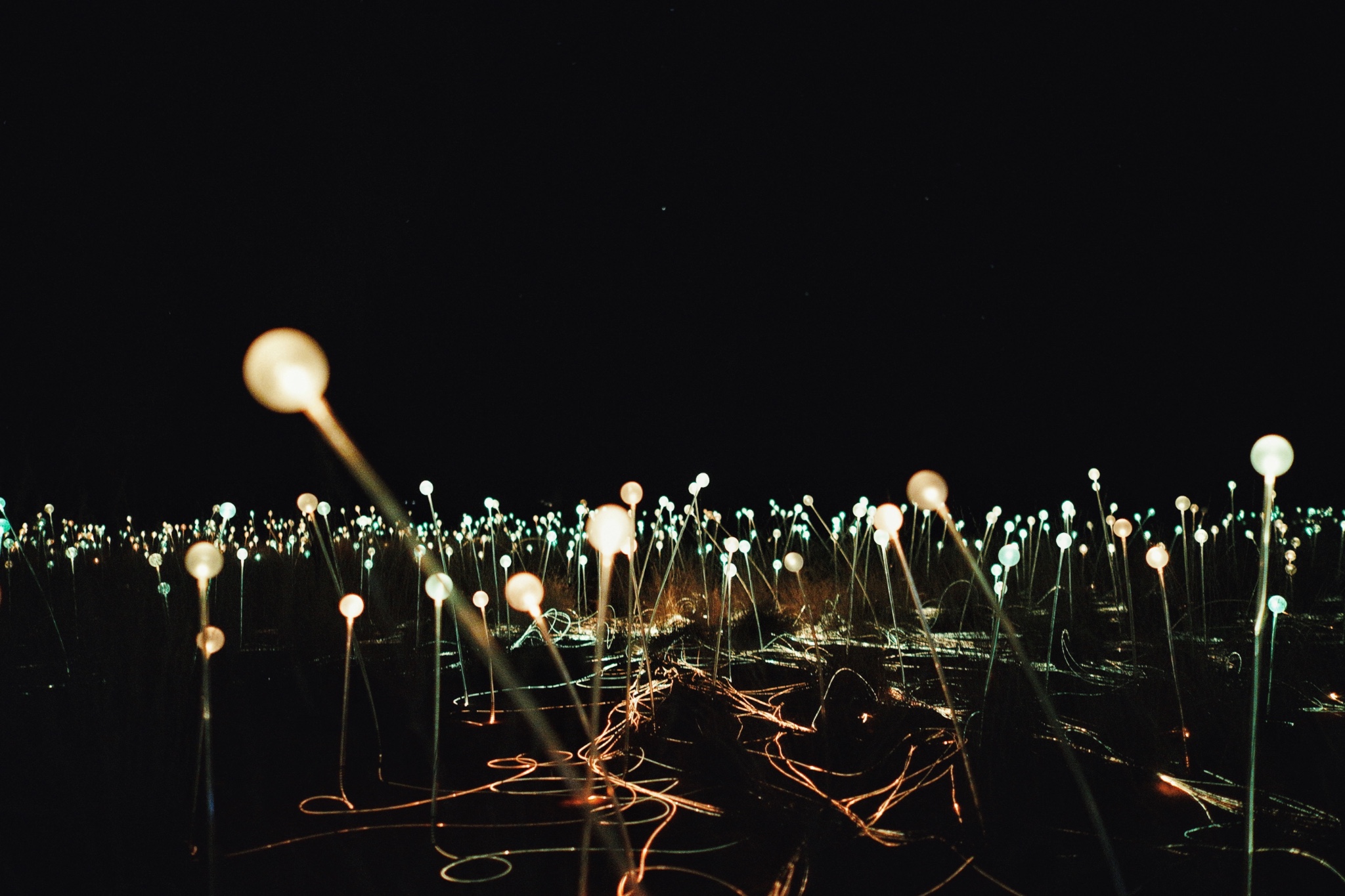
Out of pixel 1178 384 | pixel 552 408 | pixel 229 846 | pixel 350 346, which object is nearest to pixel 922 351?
pixel 1178 384

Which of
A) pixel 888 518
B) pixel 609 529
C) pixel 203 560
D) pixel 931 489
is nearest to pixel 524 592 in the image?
pixel 609 529

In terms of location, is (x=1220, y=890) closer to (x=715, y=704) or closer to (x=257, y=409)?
(x=715, y=704)

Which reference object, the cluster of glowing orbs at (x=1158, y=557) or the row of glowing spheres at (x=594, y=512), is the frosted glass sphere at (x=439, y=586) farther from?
the cluster of glowing orbs at (x=1158, y=557)

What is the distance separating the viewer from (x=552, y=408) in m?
9.54

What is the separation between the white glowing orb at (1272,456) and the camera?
1.26m

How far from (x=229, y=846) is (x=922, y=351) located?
28.6ft

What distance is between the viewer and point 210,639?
141 cm

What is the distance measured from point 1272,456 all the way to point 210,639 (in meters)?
1.59

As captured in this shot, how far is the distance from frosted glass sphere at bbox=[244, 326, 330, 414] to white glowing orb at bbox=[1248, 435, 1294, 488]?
4.86ft

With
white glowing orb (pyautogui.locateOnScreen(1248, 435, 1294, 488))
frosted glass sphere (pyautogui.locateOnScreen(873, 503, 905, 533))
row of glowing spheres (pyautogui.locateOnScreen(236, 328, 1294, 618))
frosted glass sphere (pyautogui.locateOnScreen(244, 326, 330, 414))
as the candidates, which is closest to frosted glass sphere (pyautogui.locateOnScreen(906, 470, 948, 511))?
row of glowing spheres (pyautogui.locateOnScreen(236, 328, 1294, 618))

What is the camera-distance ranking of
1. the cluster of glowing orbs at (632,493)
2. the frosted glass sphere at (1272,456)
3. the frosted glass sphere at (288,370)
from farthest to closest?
the cluster of glowing orbs at (632,493), the frosted glass sphere at (288,370), the frosted glass sphere at (1272,456)

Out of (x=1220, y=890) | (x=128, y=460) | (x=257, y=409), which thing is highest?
(x=257, y=409)

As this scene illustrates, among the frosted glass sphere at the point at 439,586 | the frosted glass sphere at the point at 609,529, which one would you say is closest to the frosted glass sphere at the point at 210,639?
the frosted glass sphere at the point at 439,586

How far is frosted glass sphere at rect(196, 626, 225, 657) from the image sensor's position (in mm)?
1352
